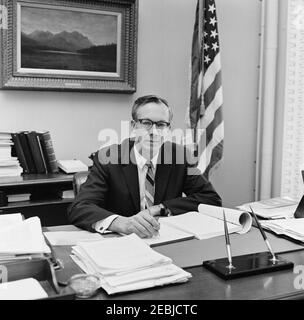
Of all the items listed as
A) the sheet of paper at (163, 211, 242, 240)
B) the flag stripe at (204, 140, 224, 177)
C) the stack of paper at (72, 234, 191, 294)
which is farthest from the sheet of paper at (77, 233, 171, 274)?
the flag stripe at (204, 140, 224, 177)

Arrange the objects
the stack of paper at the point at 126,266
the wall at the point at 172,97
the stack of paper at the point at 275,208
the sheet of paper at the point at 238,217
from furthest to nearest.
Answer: the wall at the point at 172,97, the stack of paper at the point at 275,208, the sheet of paper at the point at 238,217, the stack of paper at the point at 126,266

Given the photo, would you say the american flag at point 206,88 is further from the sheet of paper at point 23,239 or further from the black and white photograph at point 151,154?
the sheet of paper at point 23,239

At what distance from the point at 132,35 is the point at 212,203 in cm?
166

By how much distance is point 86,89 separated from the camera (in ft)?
10.3

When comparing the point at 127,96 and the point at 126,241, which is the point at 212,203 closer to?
the point at 126,241

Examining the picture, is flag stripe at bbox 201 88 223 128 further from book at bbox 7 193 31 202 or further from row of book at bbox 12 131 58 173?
book at bbox 7 193 31 202

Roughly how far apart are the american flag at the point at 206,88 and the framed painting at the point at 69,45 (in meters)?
0.48

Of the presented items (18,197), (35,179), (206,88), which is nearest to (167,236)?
(35,179)

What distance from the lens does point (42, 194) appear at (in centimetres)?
281

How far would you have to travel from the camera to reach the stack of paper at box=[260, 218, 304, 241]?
5.27ft

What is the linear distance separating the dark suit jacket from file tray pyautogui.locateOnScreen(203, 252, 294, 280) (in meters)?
0.71

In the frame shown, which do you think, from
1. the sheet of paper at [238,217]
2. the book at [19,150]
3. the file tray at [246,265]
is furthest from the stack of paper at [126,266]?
the book at [19,150]

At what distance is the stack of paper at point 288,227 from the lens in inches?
63.2
